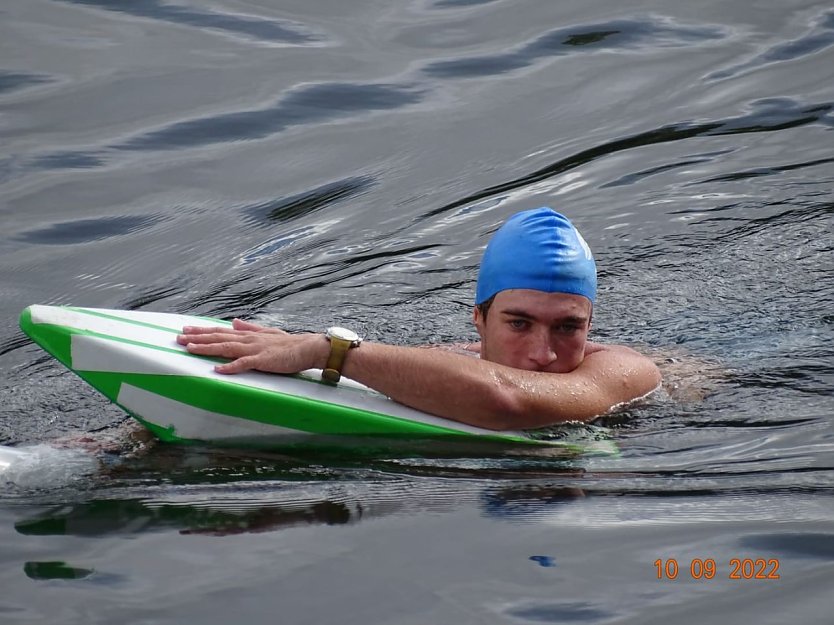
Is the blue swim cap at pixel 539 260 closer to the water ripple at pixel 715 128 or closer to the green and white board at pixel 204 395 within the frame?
the green and white board at pixel 204 395

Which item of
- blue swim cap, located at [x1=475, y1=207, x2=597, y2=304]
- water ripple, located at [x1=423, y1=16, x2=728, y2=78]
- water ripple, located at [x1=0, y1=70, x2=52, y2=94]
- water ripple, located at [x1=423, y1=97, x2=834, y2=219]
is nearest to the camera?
blue swim cap, located at [x1=475, y1=207, x2=597, y2=304]

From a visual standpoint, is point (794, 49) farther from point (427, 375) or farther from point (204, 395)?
point (204, 395)

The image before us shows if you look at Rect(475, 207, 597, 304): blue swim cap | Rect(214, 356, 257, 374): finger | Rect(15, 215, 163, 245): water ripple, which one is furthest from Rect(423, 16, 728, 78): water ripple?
Rect(214, 356, 257, 374): finger

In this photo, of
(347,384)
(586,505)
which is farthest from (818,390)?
(347,384)

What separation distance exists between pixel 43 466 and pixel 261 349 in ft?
3.24

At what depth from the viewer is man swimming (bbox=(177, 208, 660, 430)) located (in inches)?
195

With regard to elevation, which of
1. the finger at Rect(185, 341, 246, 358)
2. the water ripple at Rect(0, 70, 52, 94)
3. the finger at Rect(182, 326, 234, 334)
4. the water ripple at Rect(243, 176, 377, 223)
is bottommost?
the finger at Rect(185, 341, 246, 358)

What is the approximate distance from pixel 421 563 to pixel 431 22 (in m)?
8.62

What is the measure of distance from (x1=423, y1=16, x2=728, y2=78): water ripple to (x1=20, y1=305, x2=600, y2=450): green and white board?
6.14 metres

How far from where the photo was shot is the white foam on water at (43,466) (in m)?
4.62

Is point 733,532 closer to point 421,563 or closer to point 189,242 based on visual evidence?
point 421,563

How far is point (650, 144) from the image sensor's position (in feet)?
30.6

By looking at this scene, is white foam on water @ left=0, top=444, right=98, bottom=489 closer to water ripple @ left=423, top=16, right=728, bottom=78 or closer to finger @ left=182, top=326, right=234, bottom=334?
finger @ left=182, top=326, right=234, bottom=334

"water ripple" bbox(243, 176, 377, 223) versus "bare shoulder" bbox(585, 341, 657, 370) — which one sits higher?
"water ripple" bbox(243, 176, 377, 223)
